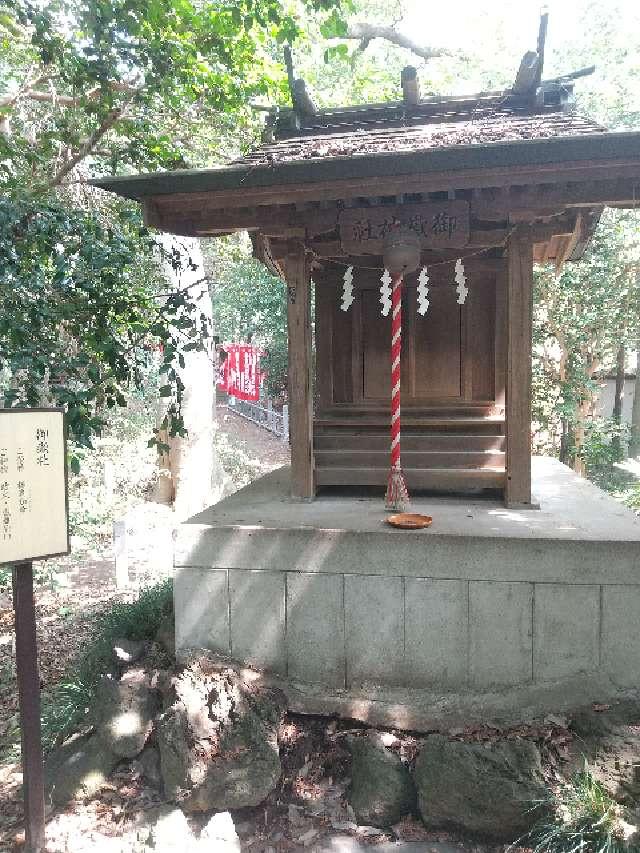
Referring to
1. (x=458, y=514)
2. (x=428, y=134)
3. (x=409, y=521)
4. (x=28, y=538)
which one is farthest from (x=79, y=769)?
(x=428, y=134)

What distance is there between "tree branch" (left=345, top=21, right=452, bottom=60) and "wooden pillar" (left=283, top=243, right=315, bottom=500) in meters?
9.74

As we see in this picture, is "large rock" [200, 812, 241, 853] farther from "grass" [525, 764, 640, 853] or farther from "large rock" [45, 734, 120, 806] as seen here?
"grass" [525, 764, 640, 853]

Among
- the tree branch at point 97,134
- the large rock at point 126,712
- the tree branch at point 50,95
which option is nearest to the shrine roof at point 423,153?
the tree branch at point 97,134

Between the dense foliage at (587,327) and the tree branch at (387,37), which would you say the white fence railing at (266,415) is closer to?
the dense foliage at (587,327)

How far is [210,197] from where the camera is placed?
15.6 ft

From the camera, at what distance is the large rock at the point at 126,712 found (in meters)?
3.94

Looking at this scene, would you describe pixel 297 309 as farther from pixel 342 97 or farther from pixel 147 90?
pixel 342 97

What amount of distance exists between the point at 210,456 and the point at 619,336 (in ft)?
29.9

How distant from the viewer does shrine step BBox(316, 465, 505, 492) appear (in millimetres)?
5461

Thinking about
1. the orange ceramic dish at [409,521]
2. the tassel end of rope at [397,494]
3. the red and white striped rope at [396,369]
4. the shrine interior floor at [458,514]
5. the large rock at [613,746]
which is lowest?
the large rock at [613,746]

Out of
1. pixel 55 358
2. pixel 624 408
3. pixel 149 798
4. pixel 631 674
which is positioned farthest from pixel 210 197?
pixel 624 408

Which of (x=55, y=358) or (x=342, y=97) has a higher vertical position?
(x=342, y=97)

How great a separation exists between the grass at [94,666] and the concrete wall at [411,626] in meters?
0.85

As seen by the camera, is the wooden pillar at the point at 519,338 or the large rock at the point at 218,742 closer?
the large rock at the point at 218,742
